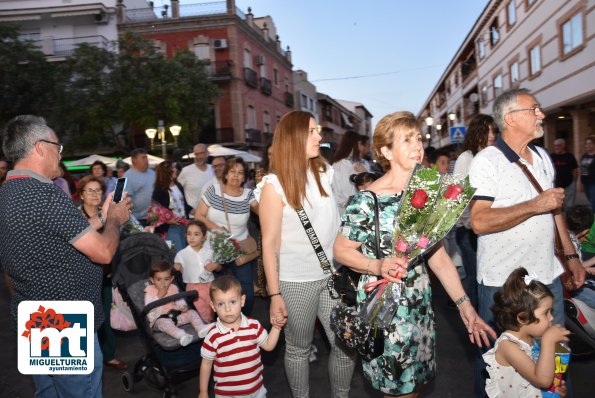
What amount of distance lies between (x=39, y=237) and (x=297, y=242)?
1442 millimetres

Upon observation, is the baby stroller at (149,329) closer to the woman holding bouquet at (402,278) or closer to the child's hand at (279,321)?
the child's hand at (279,321)

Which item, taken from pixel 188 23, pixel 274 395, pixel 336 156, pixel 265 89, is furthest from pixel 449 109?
pixel 274 395

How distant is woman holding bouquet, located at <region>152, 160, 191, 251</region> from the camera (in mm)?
6629

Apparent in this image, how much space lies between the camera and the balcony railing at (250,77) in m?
30.9

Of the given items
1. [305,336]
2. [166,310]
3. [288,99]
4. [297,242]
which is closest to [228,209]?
[166,310]

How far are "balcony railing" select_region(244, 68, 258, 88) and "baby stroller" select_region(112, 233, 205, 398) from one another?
27431mm

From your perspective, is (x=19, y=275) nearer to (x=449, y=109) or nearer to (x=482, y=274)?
(x=482, y=274)

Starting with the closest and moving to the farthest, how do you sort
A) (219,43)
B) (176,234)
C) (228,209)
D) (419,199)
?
(419,199), (228,209), (176,234), (219,43)

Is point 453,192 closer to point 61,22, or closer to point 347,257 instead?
point 347,257

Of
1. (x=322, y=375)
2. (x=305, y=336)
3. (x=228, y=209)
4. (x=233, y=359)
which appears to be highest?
(x=228, y=209)

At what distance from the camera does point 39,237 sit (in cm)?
245

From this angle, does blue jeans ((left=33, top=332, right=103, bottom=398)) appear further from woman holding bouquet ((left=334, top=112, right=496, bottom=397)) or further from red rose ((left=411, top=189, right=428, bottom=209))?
red rose ((left=411, top=189, right=428, bottom=209))

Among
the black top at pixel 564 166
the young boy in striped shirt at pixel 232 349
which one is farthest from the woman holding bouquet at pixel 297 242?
the black top at pixel 564 166

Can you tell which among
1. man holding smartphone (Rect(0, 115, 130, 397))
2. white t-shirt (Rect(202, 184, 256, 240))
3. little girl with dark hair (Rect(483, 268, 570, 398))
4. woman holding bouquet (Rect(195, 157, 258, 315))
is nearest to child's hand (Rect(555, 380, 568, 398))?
little girl with dark hair (Rect(483, 268, 570, 398))
